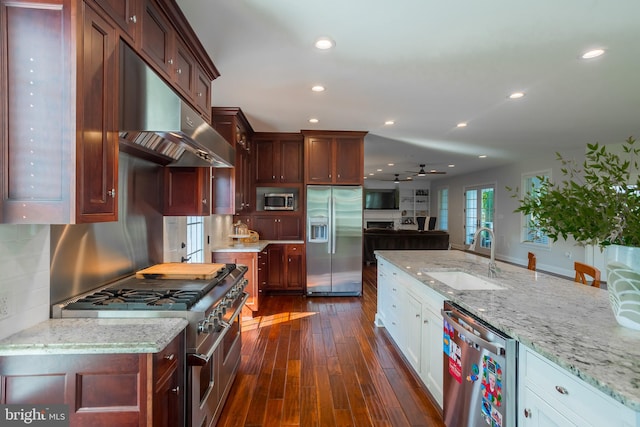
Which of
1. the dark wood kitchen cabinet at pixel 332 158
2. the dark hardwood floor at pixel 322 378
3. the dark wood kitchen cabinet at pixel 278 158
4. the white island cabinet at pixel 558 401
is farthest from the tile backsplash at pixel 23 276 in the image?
the dark wood kitchen cabinet at pixel 278 158

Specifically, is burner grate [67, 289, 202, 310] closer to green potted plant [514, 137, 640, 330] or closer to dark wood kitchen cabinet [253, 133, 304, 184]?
green potted plant [514, 137, 640, 330]

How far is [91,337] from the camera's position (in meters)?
1.27

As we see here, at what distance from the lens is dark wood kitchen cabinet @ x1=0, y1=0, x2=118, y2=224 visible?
1146 mm

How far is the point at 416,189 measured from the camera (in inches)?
537

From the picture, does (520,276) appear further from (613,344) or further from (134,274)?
(134,274)

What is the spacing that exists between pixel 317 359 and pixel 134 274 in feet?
5.68

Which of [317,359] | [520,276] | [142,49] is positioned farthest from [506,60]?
[317,359]

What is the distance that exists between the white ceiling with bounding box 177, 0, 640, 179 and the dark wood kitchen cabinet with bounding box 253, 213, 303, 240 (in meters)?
1.60

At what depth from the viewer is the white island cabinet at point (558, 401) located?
3.15 feet

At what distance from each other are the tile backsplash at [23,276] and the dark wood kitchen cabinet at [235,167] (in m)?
2.19

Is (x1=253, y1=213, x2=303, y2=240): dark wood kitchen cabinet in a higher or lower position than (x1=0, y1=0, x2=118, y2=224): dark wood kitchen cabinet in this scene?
lower

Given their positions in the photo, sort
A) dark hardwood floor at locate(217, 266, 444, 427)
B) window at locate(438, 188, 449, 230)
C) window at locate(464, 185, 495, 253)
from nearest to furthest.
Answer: dark hardwood floor at locate(217, 266, 444, 427) < window at locate(464, 185, 495, 253) < window at locate(438, 188, 449, 230)

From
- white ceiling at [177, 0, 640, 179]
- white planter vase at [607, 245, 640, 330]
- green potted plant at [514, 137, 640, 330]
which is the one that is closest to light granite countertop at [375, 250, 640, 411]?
white planter vase at [607, 245, 640, 330]

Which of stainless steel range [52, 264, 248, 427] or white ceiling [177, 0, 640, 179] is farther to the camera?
white ceiling [177, 0, 640, 179]
